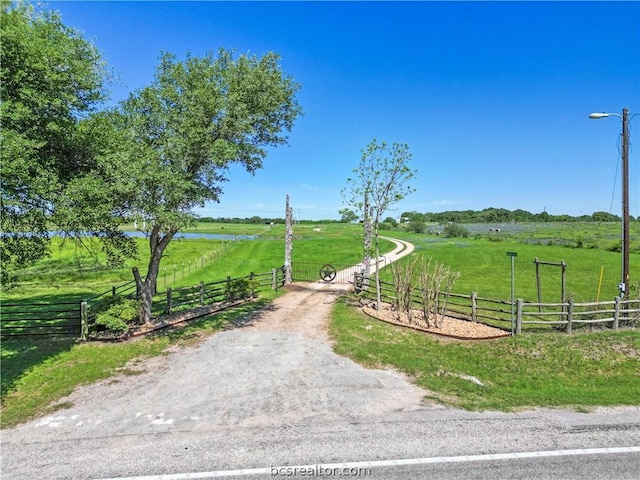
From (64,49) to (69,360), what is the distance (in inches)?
411

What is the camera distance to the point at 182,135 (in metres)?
13.8

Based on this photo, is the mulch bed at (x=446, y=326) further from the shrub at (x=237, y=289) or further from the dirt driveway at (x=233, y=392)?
the shrub at (x=237, y=289)

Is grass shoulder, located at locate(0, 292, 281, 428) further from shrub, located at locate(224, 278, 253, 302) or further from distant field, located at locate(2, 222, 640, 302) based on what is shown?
distant field, located at locate(2, 222, 640, 302)

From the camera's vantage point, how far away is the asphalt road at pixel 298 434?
621cm

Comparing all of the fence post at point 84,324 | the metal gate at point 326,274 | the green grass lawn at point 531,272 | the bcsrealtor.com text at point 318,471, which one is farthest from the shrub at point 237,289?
the bcsrealtor.com text at point 318,471

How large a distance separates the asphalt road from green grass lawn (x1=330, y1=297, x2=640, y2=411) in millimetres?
714

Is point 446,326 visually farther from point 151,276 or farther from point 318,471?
point 151,276

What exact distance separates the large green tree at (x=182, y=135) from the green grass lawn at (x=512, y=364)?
798 centimetres

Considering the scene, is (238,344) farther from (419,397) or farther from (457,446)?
(457,446)

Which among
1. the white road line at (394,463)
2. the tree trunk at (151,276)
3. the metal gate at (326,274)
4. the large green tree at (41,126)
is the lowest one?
the white road line at (394,463)

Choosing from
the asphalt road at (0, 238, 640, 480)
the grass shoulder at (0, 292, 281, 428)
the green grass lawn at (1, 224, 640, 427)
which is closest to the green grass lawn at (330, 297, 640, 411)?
the green grass lawn at (1, 224, 640, 427)

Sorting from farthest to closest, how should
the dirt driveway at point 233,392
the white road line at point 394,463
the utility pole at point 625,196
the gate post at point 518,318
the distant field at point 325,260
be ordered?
the distant field at point 325,260, the utility pole at point 625,196, the gate post at point 518,318, the dirt driveway at point 233,392, the white road line at point 394,463

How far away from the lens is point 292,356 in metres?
12.3

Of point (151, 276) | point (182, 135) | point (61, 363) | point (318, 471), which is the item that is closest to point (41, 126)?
point (182, 135)
